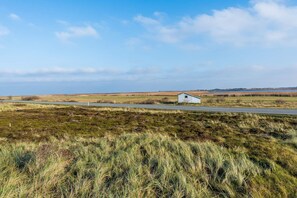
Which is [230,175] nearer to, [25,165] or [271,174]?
[271,174]

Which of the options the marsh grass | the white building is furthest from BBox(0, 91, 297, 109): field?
the marsh grass

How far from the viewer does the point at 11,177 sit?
5.80 metres

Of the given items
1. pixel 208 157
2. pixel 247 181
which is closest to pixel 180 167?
pixel 208 157

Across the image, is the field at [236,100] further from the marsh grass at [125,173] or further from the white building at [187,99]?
the marsh grass at [125,173]

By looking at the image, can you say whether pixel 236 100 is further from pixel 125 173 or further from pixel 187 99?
pixel 125 173

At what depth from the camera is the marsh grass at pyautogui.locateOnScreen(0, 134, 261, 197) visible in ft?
18.2

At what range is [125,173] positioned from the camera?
20.9 ft

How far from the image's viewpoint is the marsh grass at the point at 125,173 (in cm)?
555

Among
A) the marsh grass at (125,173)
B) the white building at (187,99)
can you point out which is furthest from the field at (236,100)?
the marsh grass at (125,173)

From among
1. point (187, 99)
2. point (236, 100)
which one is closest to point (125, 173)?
point (187, 99)

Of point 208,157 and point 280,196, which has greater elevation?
point 208,157

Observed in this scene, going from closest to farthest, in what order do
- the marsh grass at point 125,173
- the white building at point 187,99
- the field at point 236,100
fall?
the marsh grass at point 125,173 < the field at point 236,100 < the white building at point 187,99

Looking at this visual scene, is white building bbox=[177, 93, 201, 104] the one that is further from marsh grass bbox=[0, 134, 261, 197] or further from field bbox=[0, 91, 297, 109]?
marsh grass bbox=[0, 134, 261, 197]

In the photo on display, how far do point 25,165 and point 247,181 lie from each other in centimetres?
504
